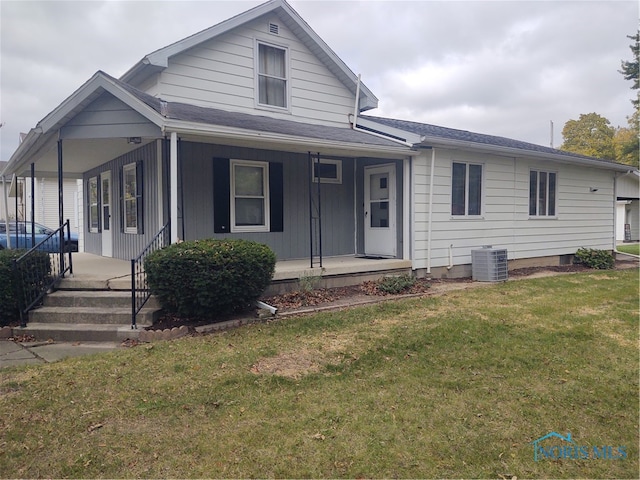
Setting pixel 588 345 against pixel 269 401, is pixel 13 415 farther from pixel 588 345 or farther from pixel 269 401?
pixel 588 345

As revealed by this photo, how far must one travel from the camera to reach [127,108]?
665 centimetres

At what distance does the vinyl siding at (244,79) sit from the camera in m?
9.02

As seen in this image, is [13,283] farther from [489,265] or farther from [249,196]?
[489,265]

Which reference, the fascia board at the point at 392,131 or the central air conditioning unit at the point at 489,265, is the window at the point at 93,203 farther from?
the central air conditioning unit at the point at 489,265

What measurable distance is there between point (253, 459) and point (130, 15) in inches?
398

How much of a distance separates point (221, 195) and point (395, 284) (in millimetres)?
3678

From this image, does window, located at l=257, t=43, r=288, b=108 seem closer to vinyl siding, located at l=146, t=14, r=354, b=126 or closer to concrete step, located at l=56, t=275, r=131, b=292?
vinyl siding, located at l=146, t=14, r=354, b=126

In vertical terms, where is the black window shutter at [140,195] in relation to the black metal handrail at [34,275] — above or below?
above

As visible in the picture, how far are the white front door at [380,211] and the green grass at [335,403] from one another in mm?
3865

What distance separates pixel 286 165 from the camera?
9.38 meters

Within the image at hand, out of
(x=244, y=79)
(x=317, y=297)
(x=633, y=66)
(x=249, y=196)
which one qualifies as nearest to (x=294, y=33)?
(x=244, y=79)

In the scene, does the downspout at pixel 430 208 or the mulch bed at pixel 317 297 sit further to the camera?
the downspout at pixel 430 208

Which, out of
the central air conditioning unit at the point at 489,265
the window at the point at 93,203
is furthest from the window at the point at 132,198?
the central air conditioning unit at the point at 489,265

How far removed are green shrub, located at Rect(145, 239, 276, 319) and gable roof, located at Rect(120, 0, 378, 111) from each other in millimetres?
4544
